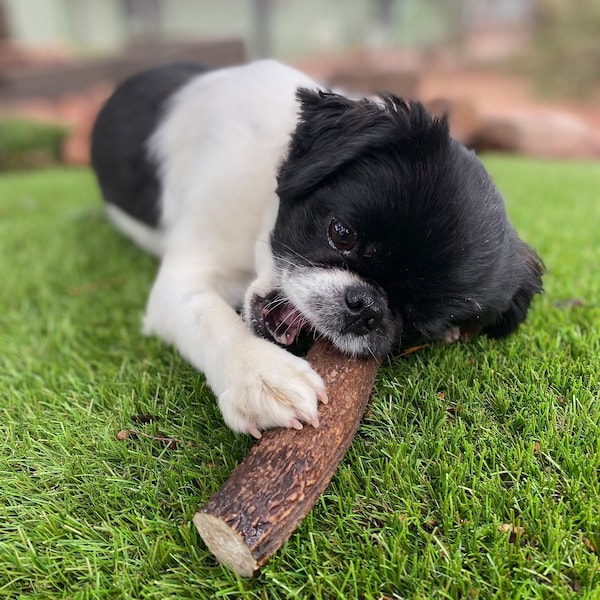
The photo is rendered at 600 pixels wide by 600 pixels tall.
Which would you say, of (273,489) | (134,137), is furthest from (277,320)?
(134,137)

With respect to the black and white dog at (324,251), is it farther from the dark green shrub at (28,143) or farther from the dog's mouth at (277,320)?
the dark green shrub at (28,143)

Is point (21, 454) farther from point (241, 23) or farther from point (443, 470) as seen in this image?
point (241, 23)

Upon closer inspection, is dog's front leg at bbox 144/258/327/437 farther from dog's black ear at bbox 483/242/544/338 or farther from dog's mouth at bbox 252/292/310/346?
dog's black ear at bbox 483/242/544/338

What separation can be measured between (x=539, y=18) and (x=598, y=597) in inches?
974

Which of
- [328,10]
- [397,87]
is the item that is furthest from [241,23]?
[397,87]

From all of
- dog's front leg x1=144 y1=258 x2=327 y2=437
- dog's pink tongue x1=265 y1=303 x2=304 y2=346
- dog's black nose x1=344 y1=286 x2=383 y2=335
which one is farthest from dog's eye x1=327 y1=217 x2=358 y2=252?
dog's front leg x1=144 y1=258 x2=327 y2=437

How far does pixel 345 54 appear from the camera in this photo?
62.1 feet

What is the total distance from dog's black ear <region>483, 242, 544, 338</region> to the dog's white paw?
1081 mm

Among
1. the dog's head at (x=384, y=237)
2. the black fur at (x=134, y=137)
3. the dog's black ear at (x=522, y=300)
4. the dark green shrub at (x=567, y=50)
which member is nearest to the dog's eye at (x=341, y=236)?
the dog's head at (x=384, y=237)

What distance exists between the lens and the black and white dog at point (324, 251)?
85.8 inches

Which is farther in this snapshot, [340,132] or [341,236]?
[340,132]

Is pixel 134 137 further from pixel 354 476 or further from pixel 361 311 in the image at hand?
pixel 354 476

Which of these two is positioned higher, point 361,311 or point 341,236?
point 341,236

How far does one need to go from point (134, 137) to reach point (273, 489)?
3.12 metres
